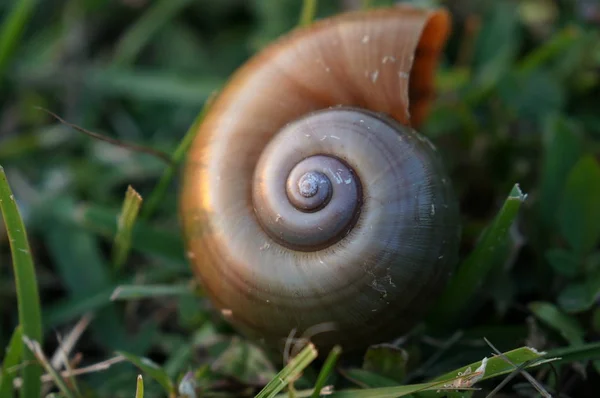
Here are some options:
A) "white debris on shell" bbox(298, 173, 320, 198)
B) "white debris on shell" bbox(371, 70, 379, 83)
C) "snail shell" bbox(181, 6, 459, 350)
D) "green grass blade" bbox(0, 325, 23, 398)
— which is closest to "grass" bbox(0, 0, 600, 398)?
"green grass blade" bbox(0, 325, 23, 398)

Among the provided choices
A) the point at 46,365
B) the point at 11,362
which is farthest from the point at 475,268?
the point at 11,362

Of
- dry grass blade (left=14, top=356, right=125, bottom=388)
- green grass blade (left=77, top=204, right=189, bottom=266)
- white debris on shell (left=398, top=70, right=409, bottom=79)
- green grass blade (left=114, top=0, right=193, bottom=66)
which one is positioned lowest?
dry grass blade (left=14, top=356, right=125, bottom=388)

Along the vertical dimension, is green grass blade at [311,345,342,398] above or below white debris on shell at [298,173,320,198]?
below

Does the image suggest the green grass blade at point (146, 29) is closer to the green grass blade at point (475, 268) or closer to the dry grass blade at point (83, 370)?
the dry grass blade at point (83, 370)

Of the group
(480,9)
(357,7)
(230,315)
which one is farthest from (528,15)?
(230,315)

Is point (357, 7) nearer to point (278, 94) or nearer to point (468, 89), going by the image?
point (468, 89)

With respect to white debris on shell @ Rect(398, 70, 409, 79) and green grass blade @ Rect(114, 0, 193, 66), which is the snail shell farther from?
green grass blade @ Rect(114, 0, 193, 66)

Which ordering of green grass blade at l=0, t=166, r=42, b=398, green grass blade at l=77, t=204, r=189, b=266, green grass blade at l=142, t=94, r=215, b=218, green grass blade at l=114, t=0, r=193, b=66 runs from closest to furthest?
green grass blade at l=0, t=166, r=42, b=398
green grass blade at l=142, t=94, r=215, b=218
green grass blade at l=77, t=204, r=189, b=266
green grass blade at l=114, t=0, r=193, b=66

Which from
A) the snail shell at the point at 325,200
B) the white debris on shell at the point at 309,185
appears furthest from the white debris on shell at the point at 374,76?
the white debris on shell at the point at 309,185
